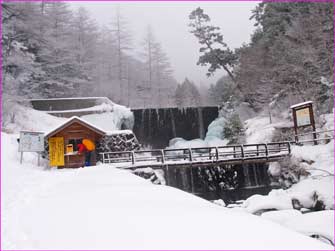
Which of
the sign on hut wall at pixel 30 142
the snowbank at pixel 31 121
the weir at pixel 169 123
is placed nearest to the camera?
the sign on hut wall at pixel 30 142

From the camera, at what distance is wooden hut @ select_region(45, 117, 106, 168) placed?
15344 mm

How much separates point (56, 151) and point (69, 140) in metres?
1.14

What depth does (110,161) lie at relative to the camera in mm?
17703

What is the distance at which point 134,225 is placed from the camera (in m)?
3.93

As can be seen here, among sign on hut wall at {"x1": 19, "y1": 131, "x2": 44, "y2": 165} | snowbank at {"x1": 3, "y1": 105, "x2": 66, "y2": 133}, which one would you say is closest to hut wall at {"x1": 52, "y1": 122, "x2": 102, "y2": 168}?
sign on hut wall at {"x1": 19, "y1": 131, "x2": 44, "y2": 165}

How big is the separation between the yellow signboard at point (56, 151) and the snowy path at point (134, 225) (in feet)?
30.1

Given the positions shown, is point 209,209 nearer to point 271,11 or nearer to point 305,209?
point 305,209

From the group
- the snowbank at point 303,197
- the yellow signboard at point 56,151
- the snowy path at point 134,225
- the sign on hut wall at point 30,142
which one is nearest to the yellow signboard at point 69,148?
the yellow signboard at point 56,151

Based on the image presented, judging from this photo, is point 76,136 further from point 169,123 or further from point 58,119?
point 169,123

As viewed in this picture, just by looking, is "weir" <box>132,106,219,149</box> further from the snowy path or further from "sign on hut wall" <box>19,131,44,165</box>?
the snowy path

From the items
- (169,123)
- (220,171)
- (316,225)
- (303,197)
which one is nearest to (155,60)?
(169,123)

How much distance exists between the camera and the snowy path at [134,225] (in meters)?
3.35

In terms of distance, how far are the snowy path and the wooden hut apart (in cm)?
936

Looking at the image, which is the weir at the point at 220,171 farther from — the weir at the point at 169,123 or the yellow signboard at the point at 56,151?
the weir at the point at 169,123
